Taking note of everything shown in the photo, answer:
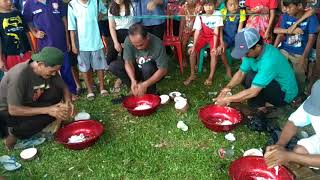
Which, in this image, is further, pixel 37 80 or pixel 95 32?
pixel 95 32

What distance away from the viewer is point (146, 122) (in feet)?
16.0

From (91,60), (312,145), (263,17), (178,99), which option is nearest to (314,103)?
(312,145)

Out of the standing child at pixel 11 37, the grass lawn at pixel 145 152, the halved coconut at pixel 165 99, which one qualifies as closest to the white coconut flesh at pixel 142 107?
the grass lawn at pixel 145 152

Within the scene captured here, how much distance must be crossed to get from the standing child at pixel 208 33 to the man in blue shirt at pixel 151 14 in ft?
1.91

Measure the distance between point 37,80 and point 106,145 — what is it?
1141 millimetres

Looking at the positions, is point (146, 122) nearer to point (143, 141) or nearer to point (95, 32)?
point (143, 141)

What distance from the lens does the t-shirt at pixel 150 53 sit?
512 centimetres

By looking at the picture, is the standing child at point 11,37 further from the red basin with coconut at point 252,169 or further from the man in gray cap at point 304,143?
the man in gray cap at point 304,143

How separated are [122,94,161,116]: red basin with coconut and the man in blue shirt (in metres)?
1.34

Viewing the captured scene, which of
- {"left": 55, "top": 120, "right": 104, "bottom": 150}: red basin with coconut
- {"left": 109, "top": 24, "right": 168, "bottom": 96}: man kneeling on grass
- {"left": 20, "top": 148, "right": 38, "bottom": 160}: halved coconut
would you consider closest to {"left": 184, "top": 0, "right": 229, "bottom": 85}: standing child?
{"left": 109, "top": 24, "right": 168, "bottom": 96}: man kneeling on grass

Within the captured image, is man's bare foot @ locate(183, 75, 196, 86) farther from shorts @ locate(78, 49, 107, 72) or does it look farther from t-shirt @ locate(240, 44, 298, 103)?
t-shirt @ locate(240, 44, 298, 103)

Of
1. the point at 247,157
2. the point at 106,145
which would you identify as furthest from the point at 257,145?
the point at 106,145

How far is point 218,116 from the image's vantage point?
4777 millimetres

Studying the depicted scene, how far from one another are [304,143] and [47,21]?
3.75 meters
